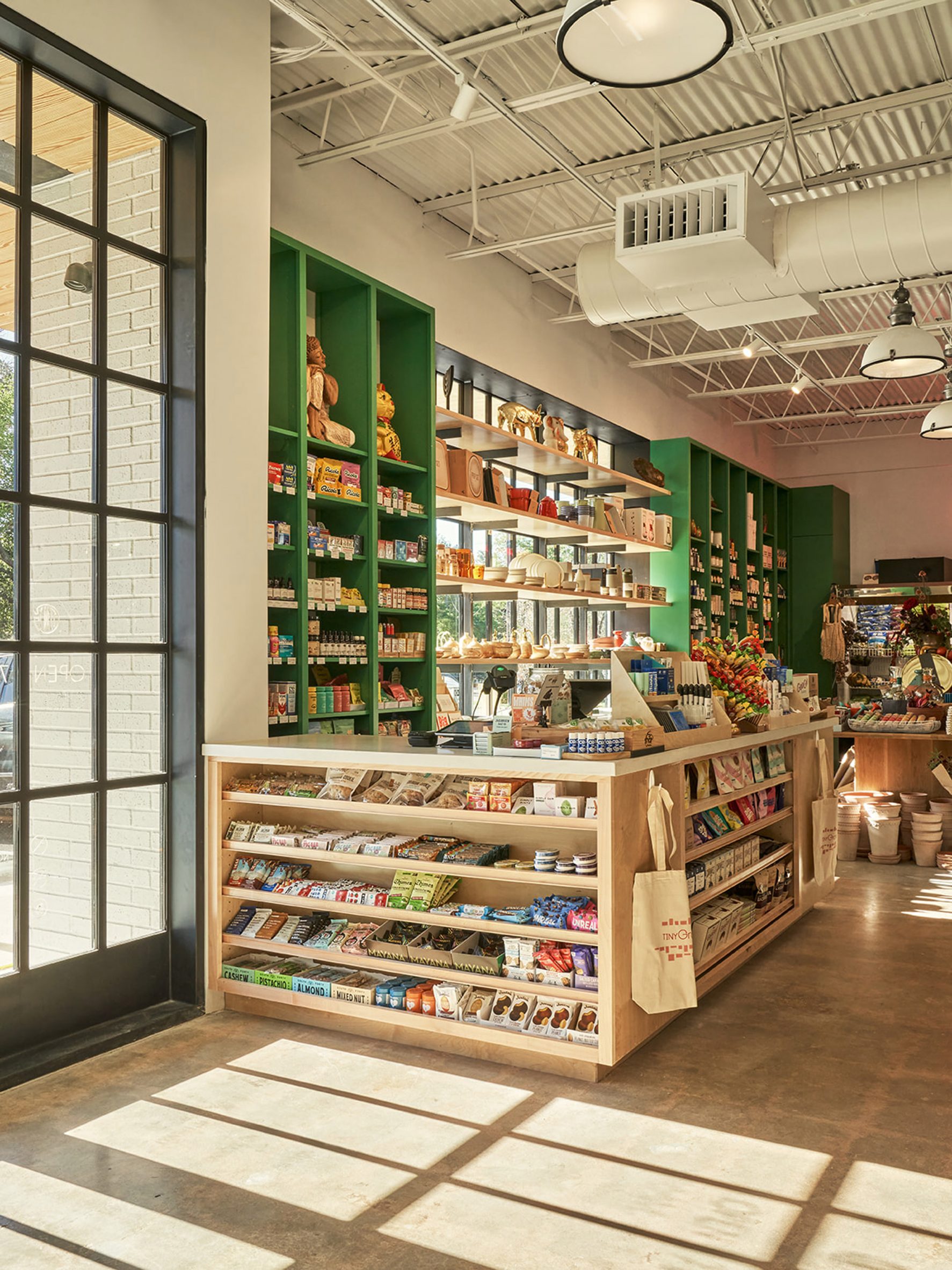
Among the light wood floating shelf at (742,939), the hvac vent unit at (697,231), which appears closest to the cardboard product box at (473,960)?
the light wood floating shelf at (742,939)

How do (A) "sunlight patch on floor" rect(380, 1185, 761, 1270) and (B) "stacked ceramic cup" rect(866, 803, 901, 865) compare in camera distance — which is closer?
(A) "sunlight patch on floor" rect(380, 1185, 761, 1270)

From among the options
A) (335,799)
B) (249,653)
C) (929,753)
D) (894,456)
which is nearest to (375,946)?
(335,799)

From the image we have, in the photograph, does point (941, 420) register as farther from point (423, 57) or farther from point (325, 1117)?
point (325, 1117)

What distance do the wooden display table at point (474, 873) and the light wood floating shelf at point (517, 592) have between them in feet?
9.55

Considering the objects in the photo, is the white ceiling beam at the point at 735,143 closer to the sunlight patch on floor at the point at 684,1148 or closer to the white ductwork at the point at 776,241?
the white ductwork at the point at 776,241

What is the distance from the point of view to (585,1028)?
12.9 feet

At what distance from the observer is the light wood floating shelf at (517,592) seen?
7.88m

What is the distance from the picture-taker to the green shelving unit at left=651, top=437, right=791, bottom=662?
1125 centimetres

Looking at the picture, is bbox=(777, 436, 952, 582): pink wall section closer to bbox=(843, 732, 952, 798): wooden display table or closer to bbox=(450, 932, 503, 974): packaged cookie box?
bbox=(843, 732, 952, 798): wooden display table

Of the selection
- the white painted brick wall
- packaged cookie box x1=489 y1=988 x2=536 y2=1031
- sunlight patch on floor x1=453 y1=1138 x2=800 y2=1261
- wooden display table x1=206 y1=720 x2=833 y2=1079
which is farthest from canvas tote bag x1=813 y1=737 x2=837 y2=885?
the white painted brick wall

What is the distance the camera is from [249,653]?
5008mm

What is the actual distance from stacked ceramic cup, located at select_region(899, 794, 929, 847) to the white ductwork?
413 centimetres

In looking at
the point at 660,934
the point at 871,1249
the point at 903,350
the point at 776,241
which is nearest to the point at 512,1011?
the point at 660,934

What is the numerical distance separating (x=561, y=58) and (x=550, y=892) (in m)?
3.03
